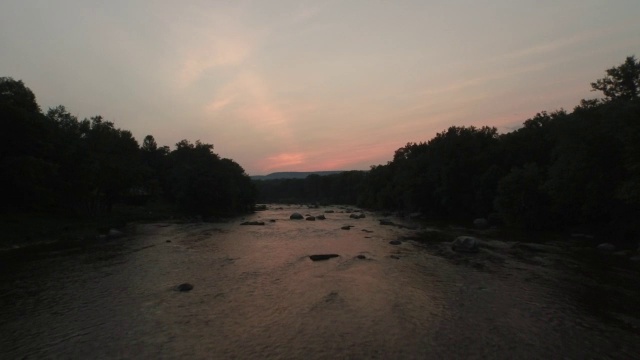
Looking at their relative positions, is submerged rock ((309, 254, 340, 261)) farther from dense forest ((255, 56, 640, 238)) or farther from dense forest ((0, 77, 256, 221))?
dense forest ((0, 77, 256, 221))

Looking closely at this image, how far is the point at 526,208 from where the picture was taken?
48.6 metres

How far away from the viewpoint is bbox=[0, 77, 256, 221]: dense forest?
4228 centimetres

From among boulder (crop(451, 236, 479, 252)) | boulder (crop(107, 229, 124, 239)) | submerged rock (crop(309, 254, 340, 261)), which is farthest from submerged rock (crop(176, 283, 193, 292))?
boulder (crop(107, 229, 124, 239))

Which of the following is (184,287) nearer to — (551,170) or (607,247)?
(607,247)

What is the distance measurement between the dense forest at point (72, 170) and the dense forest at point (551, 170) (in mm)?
45600

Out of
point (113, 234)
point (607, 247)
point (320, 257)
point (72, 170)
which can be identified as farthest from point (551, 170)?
point (72, 170)

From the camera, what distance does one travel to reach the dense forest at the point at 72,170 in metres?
42.3

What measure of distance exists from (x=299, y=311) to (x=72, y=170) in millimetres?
47380

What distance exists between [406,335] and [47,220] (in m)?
48.0

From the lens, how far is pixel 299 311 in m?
17.3

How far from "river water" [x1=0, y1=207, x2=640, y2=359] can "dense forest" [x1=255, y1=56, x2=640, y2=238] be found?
16050 mm

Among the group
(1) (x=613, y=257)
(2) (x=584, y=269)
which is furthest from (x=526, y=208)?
(2) (x=584, y=269)

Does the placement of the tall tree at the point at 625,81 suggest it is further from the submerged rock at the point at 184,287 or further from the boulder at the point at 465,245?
the submerged rock at the point at 184,287

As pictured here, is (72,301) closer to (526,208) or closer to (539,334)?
(539,334)
